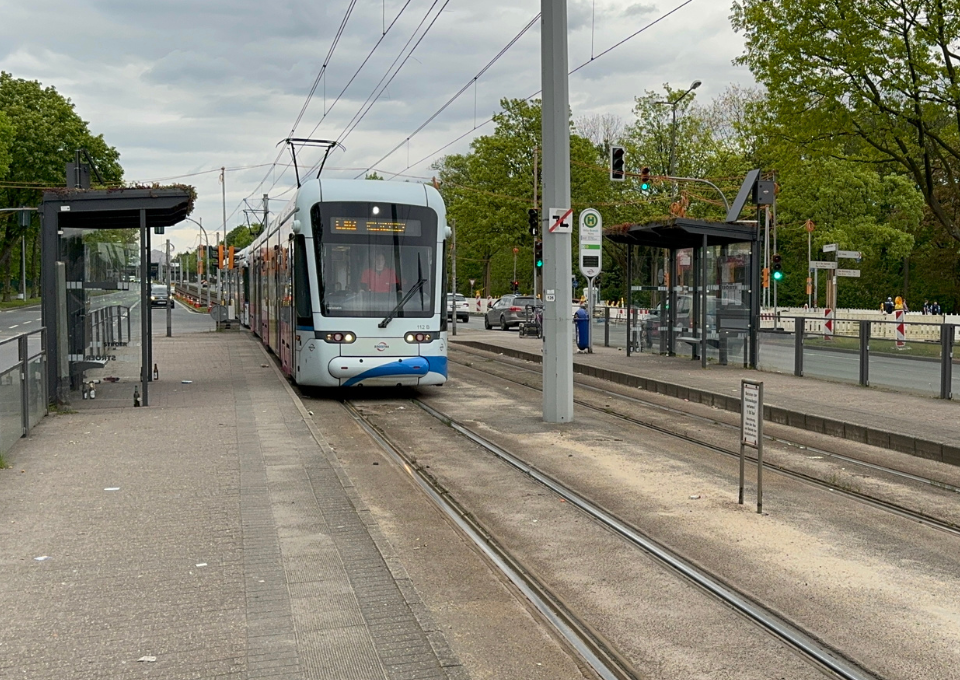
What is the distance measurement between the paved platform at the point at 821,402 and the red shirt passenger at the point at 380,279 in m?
5.26

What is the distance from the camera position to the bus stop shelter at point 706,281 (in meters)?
21.2

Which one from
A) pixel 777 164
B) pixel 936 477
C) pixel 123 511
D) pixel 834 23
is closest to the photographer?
pixel 123 511

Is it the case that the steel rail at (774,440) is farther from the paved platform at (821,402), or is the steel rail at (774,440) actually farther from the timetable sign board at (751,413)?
the timetable sign board at (751,413)

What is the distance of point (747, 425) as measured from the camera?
832 centimetres

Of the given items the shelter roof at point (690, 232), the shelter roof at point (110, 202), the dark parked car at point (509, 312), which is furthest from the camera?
the dark parked car at point (509, 312)

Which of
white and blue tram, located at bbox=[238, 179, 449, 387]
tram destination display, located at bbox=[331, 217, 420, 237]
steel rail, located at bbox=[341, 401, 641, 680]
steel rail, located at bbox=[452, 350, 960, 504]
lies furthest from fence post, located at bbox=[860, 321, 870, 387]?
steel rail, located at bbox=[341, 401, 641, 680]

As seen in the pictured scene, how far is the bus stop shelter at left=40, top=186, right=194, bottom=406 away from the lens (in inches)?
545

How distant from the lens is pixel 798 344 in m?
19.4

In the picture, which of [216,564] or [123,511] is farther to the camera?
[123,511]

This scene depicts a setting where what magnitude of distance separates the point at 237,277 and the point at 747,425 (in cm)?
3720

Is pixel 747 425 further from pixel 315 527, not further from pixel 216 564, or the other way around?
pixel 216 564

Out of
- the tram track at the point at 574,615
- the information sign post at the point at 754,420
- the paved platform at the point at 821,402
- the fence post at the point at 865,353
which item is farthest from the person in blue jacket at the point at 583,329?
the information sign post at the point at 754,420

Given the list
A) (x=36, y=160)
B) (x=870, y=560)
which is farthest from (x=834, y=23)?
(x=36, y=160)

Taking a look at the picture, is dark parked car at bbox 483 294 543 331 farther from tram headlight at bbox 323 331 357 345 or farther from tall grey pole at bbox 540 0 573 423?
tall grey pole at bbox 540 0 573 423
